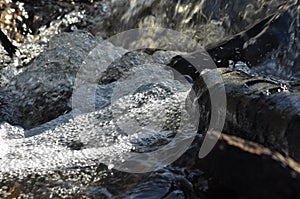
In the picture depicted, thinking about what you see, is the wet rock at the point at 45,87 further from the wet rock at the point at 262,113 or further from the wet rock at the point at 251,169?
the wet rock at the point at 251,169

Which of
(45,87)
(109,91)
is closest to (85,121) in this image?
(109,91)

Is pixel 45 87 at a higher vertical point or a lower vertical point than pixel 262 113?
higher

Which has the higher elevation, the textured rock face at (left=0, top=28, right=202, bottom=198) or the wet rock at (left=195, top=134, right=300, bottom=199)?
the textured rock face at (left=0, top=28, right=202, bottom=198)

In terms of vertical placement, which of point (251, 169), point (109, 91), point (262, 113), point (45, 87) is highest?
point (45, 87)

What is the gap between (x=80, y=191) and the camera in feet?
8.05

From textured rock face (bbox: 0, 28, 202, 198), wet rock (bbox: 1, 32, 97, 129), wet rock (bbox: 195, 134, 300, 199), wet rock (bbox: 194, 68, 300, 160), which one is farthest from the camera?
wet rock (bbox: 1, 32, 97, 129)

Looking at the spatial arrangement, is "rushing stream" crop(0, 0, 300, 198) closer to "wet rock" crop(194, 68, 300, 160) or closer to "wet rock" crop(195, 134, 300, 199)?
"wet rock" crop(195, 134, 300, 199)

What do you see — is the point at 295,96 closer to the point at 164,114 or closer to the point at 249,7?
the point at 164,114

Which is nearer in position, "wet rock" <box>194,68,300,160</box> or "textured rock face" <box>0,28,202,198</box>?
"wet rock" <box>194,68,300,160</box>

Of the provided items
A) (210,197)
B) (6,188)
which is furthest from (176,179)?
(6,188)

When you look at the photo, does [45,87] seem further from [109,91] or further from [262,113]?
[262,113]

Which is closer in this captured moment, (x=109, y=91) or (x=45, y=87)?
(x=109, y=91)

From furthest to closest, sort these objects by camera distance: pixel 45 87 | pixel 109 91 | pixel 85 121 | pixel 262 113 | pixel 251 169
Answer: pixel 45 87
pixel 109 91
pixel 85 121
pixel 262 113
pixel 251 169

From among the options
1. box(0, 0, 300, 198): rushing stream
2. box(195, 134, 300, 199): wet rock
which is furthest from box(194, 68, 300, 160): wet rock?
box(0, 0, 300, 198): rushing stream
